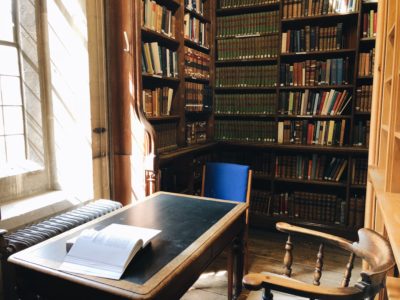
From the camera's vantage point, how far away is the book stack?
3236mm

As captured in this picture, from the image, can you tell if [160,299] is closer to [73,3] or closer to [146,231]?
[146,231]

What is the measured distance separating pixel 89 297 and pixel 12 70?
5.48 feet

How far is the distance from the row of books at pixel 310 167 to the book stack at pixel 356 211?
26 cm

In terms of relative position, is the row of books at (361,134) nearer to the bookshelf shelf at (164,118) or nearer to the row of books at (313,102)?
the row of books at (313,102)

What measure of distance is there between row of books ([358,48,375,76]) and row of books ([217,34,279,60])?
83 centimetres

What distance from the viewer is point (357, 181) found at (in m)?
3.27

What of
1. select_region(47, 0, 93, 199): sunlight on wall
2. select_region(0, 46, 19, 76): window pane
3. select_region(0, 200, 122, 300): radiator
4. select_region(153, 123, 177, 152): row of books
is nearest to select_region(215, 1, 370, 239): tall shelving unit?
select_region(153, 123, 177, 152): row of books

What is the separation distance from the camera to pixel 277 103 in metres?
3.54

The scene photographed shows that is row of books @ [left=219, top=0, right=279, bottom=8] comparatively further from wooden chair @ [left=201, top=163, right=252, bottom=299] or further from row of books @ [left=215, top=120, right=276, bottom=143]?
wooden chair @ [left=201, top=163, right=252, bottom=299]

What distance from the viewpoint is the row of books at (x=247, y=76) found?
3.56 metres

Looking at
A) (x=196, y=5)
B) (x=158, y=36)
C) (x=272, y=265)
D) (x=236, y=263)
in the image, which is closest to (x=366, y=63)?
(x=196, y=5)

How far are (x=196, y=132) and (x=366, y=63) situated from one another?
1.81m

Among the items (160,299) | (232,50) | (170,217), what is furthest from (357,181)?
(160,299)

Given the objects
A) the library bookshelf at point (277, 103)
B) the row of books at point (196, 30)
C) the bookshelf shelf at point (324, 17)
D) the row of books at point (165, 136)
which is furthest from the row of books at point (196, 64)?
the bookshelf shelf at point (324, 17)
